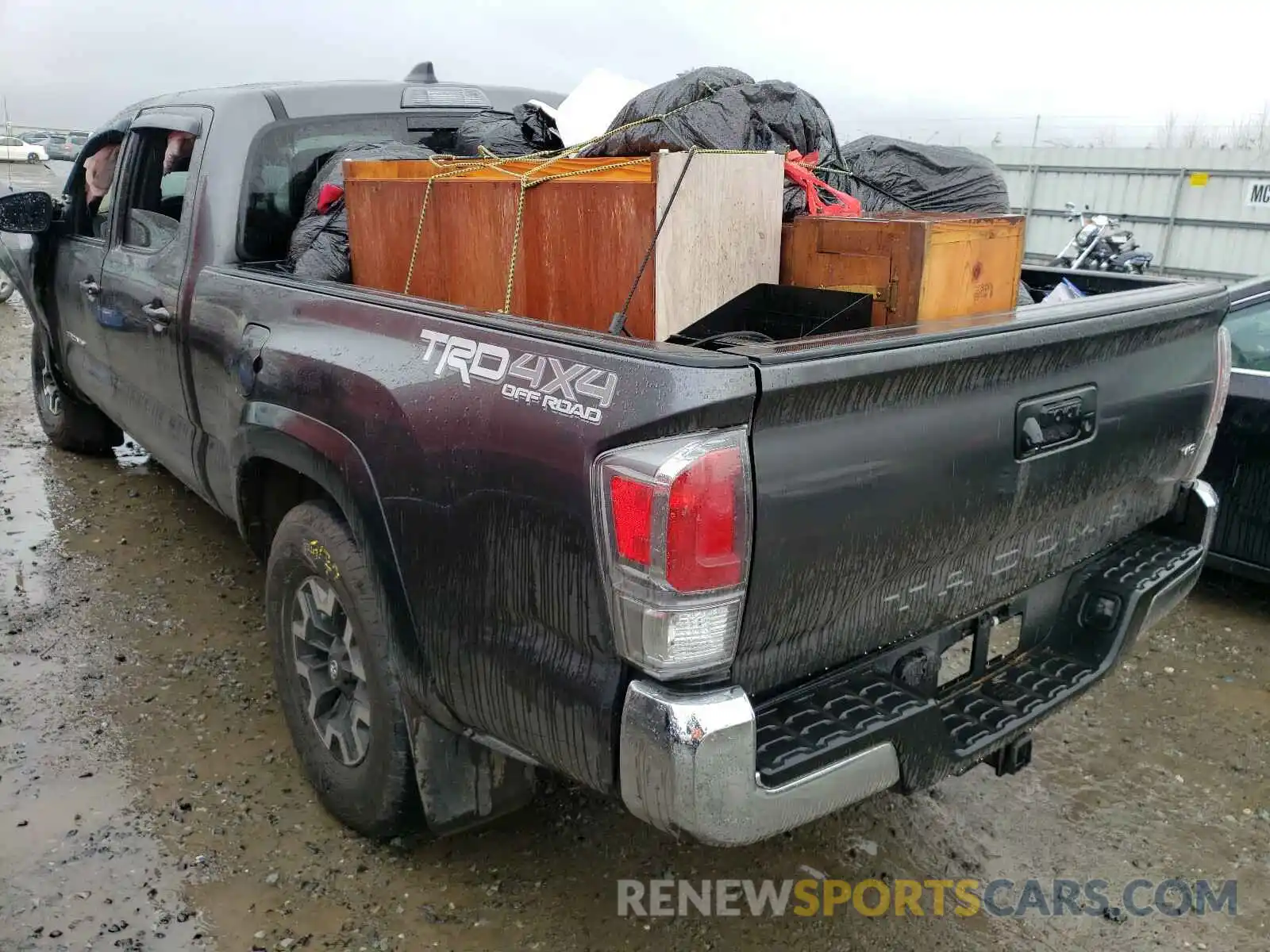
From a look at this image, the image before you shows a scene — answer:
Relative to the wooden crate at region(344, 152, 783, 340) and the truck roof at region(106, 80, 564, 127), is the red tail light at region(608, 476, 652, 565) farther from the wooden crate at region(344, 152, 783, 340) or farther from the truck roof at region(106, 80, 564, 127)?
the truck roof at region(106, 80, 564, 127)

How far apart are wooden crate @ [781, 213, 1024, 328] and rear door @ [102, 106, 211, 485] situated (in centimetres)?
210

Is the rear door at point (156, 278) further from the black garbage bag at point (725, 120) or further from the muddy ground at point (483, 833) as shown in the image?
the black garbage bag at point (725, 120)

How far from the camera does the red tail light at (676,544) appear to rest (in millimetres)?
1671

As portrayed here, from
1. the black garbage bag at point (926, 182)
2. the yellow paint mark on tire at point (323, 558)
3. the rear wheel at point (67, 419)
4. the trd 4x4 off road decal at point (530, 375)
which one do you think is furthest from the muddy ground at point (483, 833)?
the rear wheel at point (67, 419)

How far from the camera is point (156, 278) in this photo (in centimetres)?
357

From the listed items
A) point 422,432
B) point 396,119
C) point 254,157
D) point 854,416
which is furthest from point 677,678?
point 396,119

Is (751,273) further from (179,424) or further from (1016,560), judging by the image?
(179,424)

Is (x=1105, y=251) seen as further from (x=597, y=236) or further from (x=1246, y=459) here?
(x=597, y=236)

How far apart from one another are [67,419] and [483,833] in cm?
449

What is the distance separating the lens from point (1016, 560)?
2.31 metres

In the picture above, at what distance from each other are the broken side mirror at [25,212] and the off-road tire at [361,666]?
2.72 meters

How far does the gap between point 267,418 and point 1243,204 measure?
13.3m

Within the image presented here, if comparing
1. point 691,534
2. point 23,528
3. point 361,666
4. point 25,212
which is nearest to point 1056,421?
point 691,534

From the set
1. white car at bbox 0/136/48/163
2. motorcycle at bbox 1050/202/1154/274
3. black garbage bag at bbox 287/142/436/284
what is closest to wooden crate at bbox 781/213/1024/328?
black garbage bag at bbox 287/142/436/284
